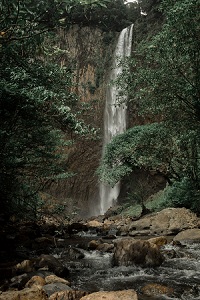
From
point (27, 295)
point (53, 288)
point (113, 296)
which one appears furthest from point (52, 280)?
point (113, 296)

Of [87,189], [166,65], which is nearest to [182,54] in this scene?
[166,65]

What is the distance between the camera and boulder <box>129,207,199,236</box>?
1205 centimetres

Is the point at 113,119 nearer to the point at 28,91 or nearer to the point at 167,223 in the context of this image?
the point at 167,223

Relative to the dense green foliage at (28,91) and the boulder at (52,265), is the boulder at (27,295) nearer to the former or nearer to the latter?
the boulder at (52,265)

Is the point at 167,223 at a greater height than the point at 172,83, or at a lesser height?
lesser

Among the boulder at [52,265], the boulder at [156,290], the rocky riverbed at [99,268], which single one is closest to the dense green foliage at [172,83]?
the rocky riverbed at [99,268]

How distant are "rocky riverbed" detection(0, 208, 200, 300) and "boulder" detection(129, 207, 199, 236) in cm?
36

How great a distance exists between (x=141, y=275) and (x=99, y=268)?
1.23 m

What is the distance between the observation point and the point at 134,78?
10.8 metres

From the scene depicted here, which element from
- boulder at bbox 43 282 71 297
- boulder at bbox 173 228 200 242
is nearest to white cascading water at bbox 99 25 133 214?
boulder at bbox 173 228 200 242

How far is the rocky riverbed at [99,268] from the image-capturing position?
526cm

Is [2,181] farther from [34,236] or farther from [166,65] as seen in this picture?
[166,65]

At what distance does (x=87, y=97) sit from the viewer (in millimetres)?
31594

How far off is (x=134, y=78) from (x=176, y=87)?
1.58 meters
